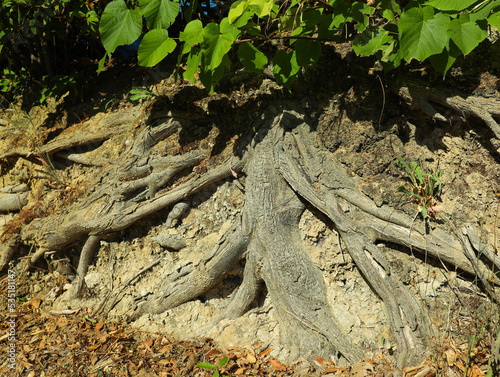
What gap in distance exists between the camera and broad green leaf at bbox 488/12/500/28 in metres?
2.04

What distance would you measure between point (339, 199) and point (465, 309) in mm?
1103

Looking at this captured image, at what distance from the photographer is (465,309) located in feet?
8.30

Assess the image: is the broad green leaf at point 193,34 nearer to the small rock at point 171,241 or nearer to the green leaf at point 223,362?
the small rock at point 171,241

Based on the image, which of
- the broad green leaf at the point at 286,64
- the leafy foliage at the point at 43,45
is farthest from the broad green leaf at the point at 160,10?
the leafy foliage at the point at 43,45

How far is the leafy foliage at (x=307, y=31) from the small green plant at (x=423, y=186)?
761mm

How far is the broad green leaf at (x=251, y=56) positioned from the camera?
2.47 m

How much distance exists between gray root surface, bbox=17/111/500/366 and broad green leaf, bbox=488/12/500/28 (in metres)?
1.28

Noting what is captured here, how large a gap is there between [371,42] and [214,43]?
1042 mm

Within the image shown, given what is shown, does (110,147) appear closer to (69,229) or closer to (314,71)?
(69,229)

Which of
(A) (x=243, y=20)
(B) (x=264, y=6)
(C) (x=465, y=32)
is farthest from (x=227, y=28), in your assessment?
(C) (x=465, y=32)

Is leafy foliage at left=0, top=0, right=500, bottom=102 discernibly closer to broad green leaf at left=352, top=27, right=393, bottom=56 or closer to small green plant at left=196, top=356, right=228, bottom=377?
broad green leaf at left=352, top=27, right=393, bottom=56

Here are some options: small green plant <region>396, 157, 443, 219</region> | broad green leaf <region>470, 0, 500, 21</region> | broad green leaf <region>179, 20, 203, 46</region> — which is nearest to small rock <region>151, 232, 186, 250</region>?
broad green leaf <region>179, 20, 203, 46</region>

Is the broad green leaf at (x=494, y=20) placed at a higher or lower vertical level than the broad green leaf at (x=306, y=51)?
higher

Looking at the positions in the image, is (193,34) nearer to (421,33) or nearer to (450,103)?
(421,33)
